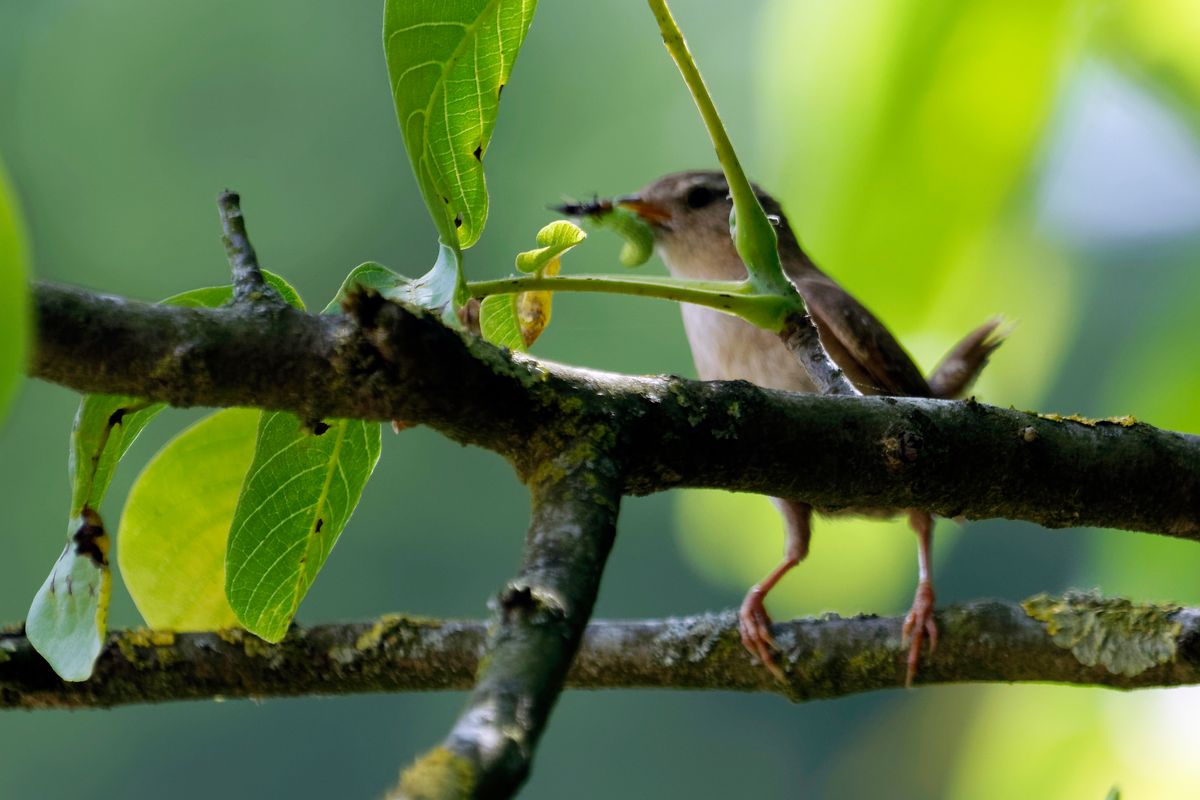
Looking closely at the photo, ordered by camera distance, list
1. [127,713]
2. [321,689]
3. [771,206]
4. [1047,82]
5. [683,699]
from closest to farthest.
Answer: [1047,82] → [321,689] → [771,206] → [127,713] → [683,699]

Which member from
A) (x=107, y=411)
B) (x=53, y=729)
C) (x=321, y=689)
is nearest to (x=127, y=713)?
(x=53, y=729)

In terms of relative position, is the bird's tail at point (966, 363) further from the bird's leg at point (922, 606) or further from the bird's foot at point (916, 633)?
the bird's foot at point (916, 633)

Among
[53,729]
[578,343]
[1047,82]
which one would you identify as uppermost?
[578,343]

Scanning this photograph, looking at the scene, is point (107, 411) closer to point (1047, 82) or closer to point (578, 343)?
point (1047, 82)

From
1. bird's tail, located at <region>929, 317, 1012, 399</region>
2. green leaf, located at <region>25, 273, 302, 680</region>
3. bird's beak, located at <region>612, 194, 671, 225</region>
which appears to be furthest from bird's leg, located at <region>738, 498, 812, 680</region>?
bird's beak, located at <region>612, 194, 671, 225</region>

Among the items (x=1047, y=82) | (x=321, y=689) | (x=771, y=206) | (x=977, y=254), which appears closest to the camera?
(x=1047, y=82)

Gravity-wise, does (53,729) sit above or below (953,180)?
below
